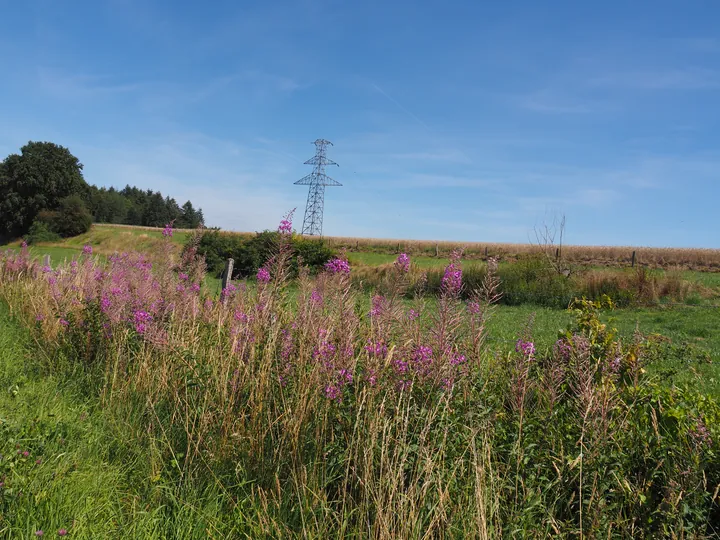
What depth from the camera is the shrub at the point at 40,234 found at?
46969mm

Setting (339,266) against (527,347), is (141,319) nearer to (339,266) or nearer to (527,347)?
(339,266)

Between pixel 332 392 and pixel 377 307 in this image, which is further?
pixel 377 307

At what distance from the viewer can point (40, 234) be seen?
155 ft

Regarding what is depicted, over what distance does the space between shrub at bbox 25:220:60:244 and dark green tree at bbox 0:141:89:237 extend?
24.2 ft

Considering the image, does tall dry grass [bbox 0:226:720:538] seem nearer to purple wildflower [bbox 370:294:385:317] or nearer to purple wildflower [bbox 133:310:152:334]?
purple wildflower [bbox 370:294:385:317]

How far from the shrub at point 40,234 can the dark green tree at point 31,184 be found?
24.2 feet

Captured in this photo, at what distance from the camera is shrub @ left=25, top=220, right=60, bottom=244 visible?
47.0 metres

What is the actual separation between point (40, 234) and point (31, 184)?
11.0 m

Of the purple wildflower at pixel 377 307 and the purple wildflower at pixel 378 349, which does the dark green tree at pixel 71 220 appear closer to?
the purple wildflower at pixel 377 307

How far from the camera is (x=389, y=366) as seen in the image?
2943mm

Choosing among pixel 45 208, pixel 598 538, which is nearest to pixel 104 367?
pixel 598 538

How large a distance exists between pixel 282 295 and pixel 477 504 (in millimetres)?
2163

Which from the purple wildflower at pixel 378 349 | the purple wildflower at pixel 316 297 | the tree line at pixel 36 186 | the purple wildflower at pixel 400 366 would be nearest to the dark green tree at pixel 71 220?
the tree line at pixel 36 186

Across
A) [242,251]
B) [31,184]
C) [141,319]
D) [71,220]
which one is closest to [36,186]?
[31,184]
